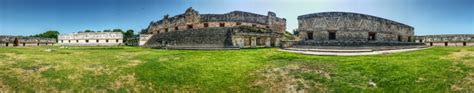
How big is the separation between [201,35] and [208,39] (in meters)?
1.55

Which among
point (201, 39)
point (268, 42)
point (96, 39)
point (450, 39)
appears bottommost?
point (268, 42)

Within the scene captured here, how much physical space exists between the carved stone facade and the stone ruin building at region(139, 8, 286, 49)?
4286 mm

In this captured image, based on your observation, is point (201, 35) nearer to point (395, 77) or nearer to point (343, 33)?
point (343, 33)

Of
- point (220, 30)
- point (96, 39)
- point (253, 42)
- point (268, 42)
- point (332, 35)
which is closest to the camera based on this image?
point (332, 35)

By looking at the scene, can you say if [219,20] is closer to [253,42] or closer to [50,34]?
[253,42]

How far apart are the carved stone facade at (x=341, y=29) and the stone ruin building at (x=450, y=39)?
22876mm

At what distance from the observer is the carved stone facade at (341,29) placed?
19.9 meters

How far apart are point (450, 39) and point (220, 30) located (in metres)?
33.0

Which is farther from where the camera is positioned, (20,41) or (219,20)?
(20,41)

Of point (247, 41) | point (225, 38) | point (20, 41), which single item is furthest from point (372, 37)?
point (20, 41)

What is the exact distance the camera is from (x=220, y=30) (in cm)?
2486

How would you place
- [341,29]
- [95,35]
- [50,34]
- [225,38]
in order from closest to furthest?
[341,29], [225,38], [95,35], [50,34]

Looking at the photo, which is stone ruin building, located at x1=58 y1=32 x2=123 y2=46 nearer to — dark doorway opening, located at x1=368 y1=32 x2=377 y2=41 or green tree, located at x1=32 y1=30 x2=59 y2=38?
green tree, located at x1=32 y1=30 x2=59 y2=38

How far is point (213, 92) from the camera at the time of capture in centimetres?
991
